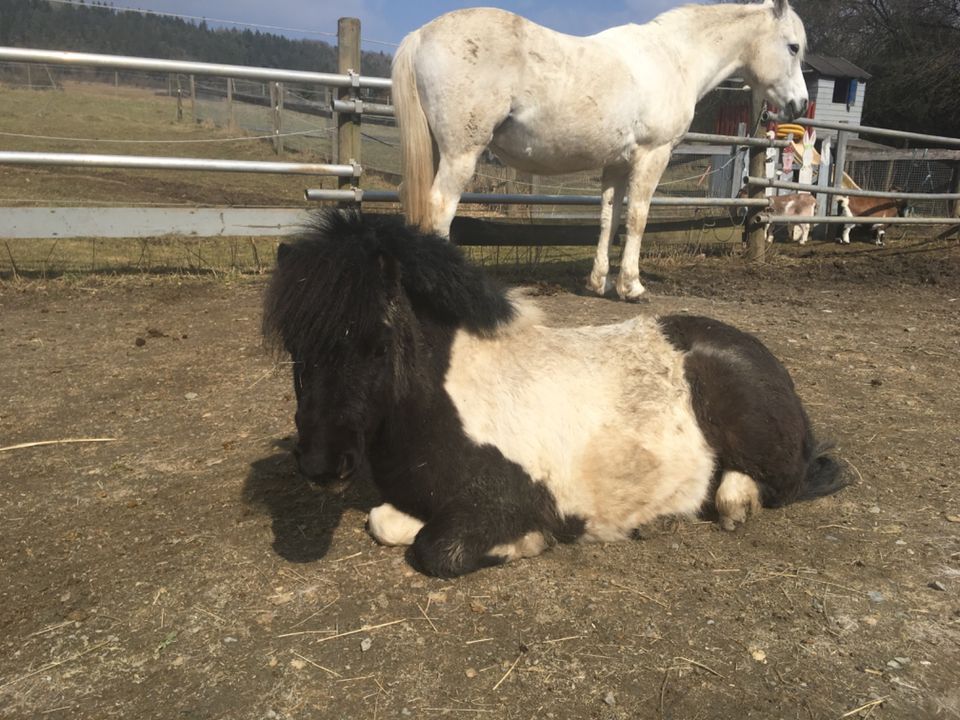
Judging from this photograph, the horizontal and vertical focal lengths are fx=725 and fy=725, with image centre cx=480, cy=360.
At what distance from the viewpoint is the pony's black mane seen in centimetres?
229

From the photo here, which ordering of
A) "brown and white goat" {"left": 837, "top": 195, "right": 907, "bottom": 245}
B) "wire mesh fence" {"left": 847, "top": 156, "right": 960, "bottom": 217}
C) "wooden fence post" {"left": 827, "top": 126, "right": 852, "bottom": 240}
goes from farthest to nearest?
"wire mesh fence" {"left": 847, "top": 156, "right": 960, "bottom": 217} → "brown and white goat" {"left": 837, "top": 195, "right": 907, "bottom": 245} → "wooden fence post" {"left": 827, "top": 126, "right": 852, "bottom": 240}

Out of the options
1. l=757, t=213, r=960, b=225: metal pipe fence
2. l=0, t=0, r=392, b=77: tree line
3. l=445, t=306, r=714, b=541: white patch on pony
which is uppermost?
l=0, t=0, r=392, b=77: tree line

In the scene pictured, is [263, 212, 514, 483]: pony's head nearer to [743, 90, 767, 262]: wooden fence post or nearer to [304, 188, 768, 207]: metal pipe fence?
[304, 188, 768, 207]: metal pipe fence

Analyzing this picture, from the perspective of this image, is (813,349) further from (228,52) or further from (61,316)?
(228,52)

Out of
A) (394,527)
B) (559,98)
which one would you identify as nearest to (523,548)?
(394,527)

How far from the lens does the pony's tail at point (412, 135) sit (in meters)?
5.64

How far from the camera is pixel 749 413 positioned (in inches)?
121

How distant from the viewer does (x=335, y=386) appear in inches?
91.7

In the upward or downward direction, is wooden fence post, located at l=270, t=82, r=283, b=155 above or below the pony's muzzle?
above

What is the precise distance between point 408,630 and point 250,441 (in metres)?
1.79

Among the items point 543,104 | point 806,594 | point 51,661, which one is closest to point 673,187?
point 543,104

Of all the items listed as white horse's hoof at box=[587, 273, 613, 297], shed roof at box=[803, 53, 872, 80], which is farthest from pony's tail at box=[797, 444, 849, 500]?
shed roof at box=[803, 53, 872, 80]

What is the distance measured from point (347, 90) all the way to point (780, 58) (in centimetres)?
437

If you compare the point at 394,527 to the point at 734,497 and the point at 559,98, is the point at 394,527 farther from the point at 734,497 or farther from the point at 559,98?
the point at 559,98
